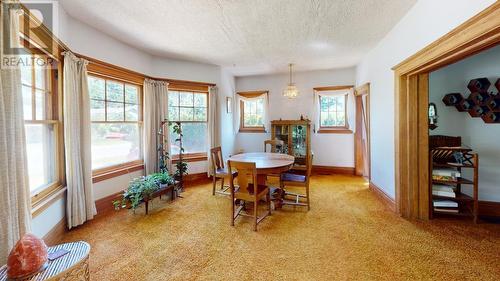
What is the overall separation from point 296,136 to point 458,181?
2.82 meters

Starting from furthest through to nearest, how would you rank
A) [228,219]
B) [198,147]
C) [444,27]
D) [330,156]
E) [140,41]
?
[330,156], [198,147], [140,41], [228,219], [444,27]

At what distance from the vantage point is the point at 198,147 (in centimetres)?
482

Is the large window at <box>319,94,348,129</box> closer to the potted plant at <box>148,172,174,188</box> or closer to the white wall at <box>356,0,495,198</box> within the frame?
the white wall at <box>356,0,495,198</box>

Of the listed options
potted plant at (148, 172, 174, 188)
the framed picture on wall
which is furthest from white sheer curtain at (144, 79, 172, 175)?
the framed picture on wall

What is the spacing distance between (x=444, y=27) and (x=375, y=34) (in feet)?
4.20

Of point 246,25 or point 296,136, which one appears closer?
point 246,25

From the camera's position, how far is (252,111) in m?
5.80

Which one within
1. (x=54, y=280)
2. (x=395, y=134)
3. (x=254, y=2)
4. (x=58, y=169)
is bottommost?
(x=54, y=280)

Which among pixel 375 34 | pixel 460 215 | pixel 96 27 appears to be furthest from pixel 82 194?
pixel 460 215

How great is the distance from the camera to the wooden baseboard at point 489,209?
109 inches

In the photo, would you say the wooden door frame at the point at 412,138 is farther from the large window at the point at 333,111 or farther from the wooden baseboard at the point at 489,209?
the large window at the point at 333,111

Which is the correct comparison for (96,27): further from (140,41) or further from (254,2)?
(254,2)

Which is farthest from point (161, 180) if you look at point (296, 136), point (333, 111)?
point (333, 111)

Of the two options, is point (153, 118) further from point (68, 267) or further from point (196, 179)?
point (68, 267)
